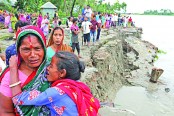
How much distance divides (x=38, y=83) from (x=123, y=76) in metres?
12.8

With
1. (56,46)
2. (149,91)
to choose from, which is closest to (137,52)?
(149,91)

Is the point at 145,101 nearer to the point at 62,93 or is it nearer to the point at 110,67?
the point at 110,67

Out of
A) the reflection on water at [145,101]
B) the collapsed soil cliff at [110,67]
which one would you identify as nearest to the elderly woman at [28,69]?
the collapsed soil cliff at [110,67]

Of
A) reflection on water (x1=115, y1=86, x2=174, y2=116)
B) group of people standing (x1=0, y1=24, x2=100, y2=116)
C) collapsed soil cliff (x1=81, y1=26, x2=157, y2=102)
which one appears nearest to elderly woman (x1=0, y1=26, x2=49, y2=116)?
group of people standing (x1=0, y1=24, x2=100, y2=116)

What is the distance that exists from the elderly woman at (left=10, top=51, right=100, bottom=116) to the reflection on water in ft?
28.1

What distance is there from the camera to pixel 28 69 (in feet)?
6.00

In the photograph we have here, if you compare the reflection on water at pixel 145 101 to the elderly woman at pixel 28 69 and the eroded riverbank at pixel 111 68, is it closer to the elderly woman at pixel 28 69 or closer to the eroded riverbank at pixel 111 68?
the eroded riverbank at pixel 111 68

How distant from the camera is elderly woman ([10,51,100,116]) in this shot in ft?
5.29

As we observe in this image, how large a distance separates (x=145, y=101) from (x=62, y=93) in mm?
10634

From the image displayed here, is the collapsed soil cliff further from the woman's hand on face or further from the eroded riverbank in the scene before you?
the woman's hand on face

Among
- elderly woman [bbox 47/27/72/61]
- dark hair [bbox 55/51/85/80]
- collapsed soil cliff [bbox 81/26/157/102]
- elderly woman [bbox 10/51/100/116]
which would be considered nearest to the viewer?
elderly woman [bbox 10/51/100/116]

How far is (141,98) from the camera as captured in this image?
1202 cm

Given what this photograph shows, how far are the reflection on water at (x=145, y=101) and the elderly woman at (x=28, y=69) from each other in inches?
338

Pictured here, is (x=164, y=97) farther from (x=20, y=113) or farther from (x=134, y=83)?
(x=20, y=113)
